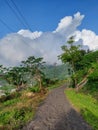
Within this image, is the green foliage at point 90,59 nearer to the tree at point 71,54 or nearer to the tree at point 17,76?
the tree at point 71,54

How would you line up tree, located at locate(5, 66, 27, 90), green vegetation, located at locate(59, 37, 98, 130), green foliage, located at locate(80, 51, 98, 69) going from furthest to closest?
tree, located at locate(5, 66, 27, 90), green foliage, located at locate(80, 51, 98, 69), green vegetation, located at locate(59, 37, 98, 130)

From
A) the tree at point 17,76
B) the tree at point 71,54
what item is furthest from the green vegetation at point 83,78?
the tree at point 17,76

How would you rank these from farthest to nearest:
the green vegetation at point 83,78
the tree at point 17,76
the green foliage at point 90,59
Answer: the tree at point 17,76 < the green foliage at point 90,59 < the green vegetation at point 83,78

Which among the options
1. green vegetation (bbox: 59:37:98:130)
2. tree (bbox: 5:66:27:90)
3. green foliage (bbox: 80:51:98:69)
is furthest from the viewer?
tree (bbox: 5:66:27:90)

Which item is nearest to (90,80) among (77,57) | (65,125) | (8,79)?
(77,57)

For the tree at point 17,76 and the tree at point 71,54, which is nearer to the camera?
the tree at point 71,54

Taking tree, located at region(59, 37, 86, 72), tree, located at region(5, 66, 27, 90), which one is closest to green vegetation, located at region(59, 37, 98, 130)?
tree, located at region(59, 37, 86, 72)

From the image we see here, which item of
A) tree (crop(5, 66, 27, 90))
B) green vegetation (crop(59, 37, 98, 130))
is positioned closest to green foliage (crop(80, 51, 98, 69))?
green vegetation (crop(59, 37, 98, 130))

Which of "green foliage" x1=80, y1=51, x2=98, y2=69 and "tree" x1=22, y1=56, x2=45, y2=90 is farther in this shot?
"tree" x1=22, y1=56, x2=45, y2=90

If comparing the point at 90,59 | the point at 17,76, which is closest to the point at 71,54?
the point at 90,59

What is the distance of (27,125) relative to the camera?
2123cm

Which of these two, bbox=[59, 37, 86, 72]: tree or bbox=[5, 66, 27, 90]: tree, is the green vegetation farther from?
bbox=[5, 66, 27, 90]: tree

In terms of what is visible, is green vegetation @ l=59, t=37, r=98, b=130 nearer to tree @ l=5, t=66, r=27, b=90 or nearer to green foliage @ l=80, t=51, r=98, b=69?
green foliage @ l=80, t=51, r=98, b=69

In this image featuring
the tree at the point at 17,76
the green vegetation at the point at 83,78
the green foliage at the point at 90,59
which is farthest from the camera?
the tree at the point at 17,76
